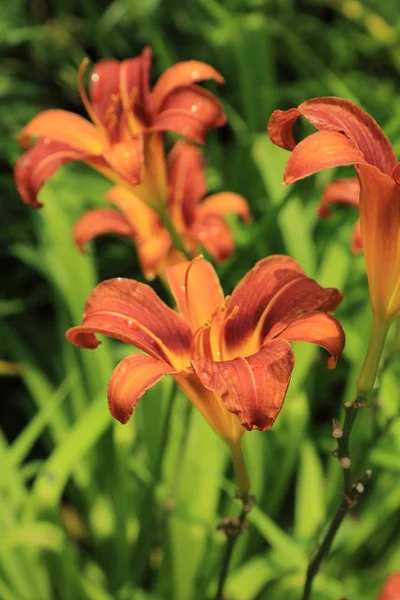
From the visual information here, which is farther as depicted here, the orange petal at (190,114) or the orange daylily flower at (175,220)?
the orange daylily flower at (175,220)

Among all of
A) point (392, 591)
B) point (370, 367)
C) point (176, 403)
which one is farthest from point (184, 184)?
point (392, 591)

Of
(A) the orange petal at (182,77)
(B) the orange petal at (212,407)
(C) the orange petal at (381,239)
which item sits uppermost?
(A) the orange petal at (182,77)

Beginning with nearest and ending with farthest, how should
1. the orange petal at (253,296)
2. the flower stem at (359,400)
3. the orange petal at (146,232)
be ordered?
the flower stem at (359,400) → the orange petal at (253,296) → the orange petal at (146,232)

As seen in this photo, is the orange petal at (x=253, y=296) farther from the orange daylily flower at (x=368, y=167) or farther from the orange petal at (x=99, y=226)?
the orange petal at (x=99, y=226)

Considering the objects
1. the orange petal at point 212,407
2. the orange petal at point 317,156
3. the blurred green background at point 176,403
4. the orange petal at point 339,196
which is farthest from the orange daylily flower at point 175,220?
the orange petal at point 317,156

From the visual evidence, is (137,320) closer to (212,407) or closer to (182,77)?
(212,407)

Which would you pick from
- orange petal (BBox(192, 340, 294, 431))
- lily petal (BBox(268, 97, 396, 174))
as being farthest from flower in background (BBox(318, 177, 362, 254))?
orange petal (BBox(192, 340, 294, 431))

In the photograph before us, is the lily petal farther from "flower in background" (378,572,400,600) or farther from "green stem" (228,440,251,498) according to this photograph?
"flower in background" (378,572,400,600)

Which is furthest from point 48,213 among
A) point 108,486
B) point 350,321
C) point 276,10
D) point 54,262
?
point 276,10
